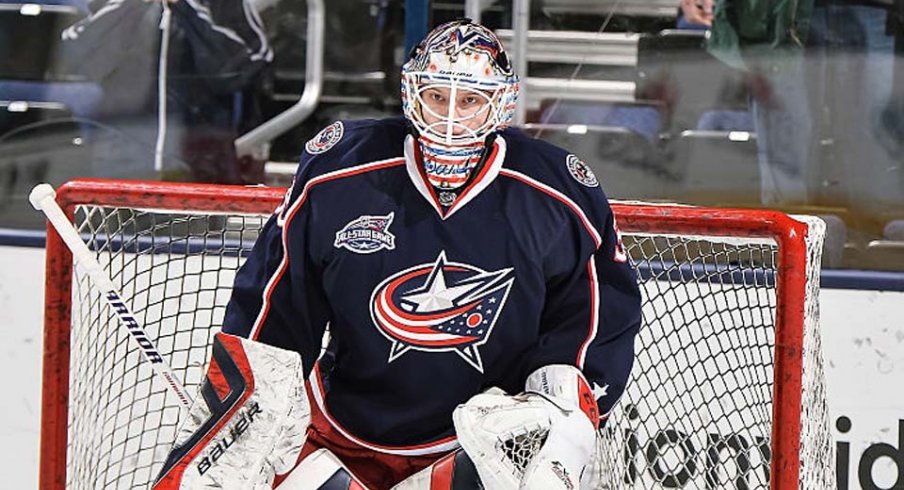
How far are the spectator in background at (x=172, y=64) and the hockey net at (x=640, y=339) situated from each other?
0.46 meters

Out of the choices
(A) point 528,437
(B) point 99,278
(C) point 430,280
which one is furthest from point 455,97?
(B) point 99,278

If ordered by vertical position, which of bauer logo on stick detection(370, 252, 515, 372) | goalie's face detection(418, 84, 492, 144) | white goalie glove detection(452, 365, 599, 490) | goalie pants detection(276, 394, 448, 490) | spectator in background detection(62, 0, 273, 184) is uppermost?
goalie's face detection(418, 84, 492, 144)

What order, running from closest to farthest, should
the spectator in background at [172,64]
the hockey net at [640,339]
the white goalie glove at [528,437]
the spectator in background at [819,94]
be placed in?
1. the white goalie glove at [528,437]
2. the hockey net at [640,339]
3. the spectator in background at [819,94]
4. the spectator in background at [172,64]

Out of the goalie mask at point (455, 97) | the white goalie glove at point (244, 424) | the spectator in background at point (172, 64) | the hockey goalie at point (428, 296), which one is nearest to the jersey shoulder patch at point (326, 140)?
the hockey goalie at point (428, 296)

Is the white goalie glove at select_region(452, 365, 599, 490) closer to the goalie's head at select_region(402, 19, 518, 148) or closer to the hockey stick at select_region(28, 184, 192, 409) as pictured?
the goalie's head at select_region(402, 19, 518, 148)

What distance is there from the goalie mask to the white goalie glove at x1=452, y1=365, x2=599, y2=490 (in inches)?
11.8

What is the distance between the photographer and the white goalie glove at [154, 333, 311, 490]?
1964 millimetres

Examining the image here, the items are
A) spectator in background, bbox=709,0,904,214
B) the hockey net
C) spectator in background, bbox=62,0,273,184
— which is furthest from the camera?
spectator in background, bbox=62,0,273,184

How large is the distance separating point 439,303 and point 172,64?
144cm

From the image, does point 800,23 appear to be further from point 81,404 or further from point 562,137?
point 81,404

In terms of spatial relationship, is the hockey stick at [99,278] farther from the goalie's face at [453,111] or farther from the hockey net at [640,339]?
the goalie's face at [453,111]

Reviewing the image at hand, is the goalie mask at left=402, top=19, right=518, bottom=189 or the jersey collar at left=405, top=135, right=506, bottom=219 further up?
the goalie mask at left=402, top=19, right=518, bottom=189

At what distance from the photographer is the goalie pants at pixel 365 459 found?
2.16 meters

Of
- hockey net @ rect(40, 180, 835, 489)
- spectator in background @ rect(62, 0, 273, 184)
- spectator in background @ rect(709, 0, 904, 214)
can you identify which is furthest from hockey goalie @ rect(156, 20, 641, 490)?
spectator in background @ rect(62, 0, 273, 184)
